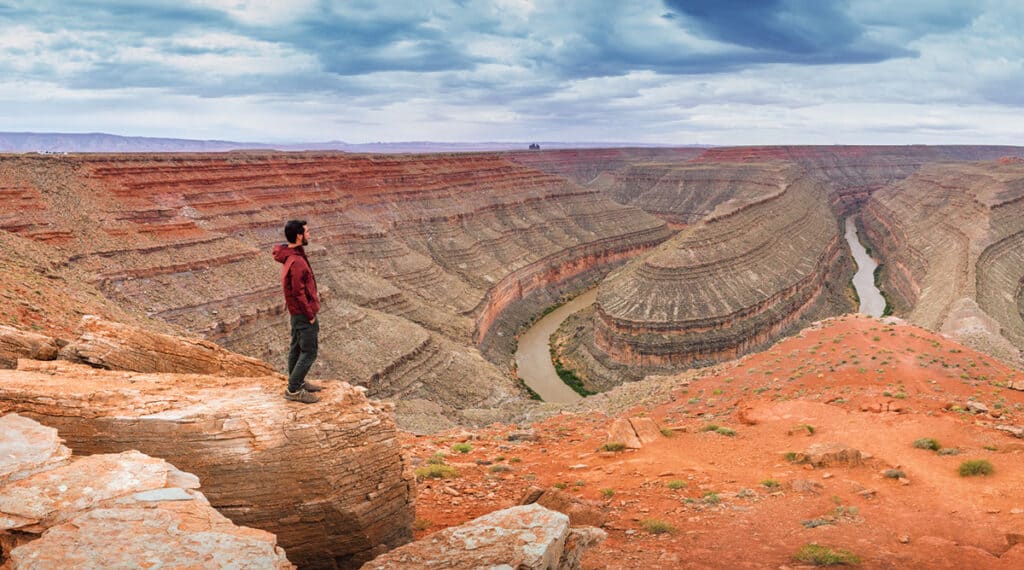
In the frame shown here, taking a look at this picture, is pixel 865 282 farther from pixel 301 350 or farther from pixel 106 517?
pixel 106 517

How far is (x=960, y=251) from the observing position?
65875 mm

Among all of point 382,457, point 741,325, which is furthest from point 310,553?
point 741,325

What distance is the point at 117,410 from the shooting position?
26.2 ft

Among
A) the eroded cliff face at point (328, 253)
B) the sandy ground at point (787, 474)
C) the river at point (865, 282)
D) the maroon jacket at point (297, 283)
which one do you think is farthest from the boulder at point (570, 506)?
the river at point (865, 282)

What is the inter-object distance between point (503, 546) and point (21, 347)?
8.73 m

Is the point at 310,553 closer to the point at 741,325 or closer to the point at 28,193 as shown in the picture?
the point at 28,193

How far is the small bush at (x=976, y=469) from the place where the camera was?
12.3 m

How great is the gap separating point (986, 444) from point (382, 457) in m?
14.0

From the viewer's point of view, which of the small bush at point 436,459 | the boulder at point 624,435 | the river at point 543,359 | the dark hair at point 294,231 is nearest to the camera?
the dark hair at point 294,231

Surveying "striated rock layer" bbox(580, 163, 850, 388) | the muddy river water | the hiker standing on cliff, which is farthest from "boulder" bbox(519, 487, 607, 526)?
"striated rock layer" bbox(580, 163, 850, 388)

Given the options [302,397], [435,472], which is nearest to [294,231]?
[302,397]

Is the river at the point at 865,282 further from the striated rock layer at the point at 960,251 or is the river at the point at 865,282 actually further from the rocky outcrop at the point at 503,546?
the rocky outcrop at the point at 503,546

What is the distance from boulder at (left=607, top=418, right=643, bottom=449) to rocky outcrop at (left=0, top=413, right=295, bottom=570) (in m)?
10.8

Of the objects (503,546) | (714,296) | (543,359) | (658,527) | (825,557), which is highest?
(503,546)
